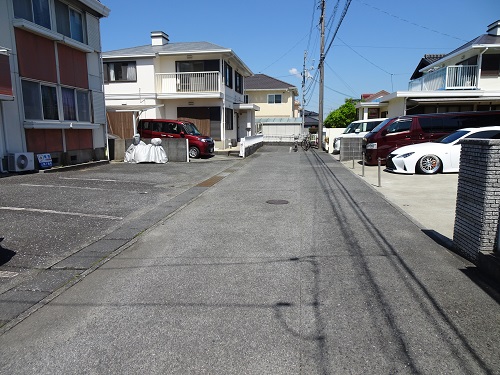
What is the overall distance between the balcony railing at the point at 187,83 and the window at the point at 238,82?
5273 millimetres

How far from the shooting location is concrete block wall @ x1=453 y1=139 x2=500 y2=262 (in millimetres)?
4215

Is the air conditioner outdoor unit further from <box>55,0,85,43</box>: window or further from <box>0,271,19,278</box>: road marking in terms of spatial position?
<box>0,271,19,278</box>: road marking

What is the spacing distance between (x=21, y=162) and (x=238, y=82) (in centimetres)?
1968

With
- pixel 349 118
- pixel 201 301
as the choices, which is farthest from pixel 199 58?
pixel 349 118

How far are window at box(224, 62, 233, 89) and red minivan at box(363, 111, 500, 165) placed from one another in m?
12.1

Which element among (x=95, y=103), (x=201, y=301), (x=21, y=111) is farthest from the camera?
(x=95, y=103)

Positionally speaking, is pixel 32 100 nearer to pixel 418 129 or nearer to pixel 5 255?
pixel 5 255

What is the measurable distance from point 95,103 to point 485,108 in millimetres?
20941

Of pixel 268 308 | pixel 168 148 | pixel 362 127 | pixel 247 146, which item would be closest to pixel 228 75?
pixel 247 146

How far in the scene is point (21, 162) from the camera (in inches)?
438

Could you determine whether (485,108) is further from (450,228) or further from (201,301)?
(201,301)

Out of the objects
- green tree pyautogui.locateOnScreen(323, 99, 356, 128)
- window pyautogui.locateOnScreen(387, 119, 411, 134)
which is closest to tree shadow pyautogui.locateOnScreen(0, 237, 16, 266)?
window pyautogui.locateOnScreen(387, 119, 411, 134)

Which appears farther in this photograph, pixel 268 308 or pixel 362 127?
pixel 362 127

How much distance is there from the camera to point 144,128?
60.3 feet
